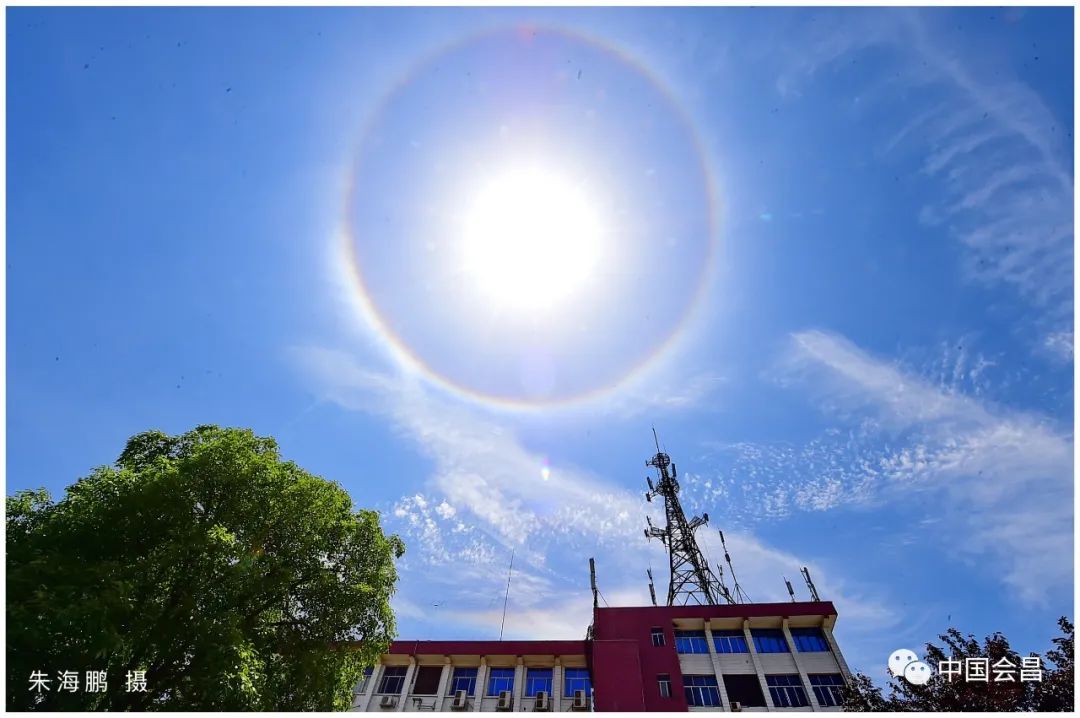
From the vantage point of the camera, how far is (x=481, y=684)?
76.5ft

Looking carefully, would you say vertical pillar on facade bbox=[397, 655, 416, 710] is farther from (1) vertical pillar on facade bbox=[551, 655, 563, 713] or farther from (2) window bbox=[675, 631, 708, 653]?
(2) window bbox=[675, 631, 708, 653]

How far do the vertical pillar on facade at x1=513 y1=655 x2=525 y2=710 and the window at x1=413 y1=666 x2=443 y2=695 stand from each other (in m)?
3.47

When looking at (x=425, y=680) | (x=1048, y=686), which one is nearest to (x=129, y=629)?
(x=425, y=680)

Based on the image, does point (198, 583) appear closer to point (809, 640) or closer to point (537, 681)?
point (537, 681)

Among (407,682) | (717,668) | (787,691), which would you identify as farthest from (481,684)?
(787,691)

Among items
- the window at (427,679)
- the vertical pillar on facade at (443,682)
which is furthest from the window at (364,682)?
the vertical pillar on facade at (443,682)

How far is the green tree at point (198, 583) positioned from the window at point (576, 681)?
11.3m

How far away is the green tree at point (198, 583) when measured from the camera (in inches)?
398

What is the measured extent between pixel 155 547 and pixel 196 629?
95.7 inches

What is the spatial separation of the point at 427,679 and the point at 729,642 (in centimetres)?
1382

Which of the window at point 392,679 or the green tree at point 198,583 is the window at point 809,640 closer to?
the window at point 392,679

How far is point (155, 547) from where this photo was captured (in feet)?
40.7

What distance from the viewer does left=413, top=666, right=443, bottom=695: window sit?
2316 cm

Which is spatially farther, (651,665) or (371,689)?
(371,689)
